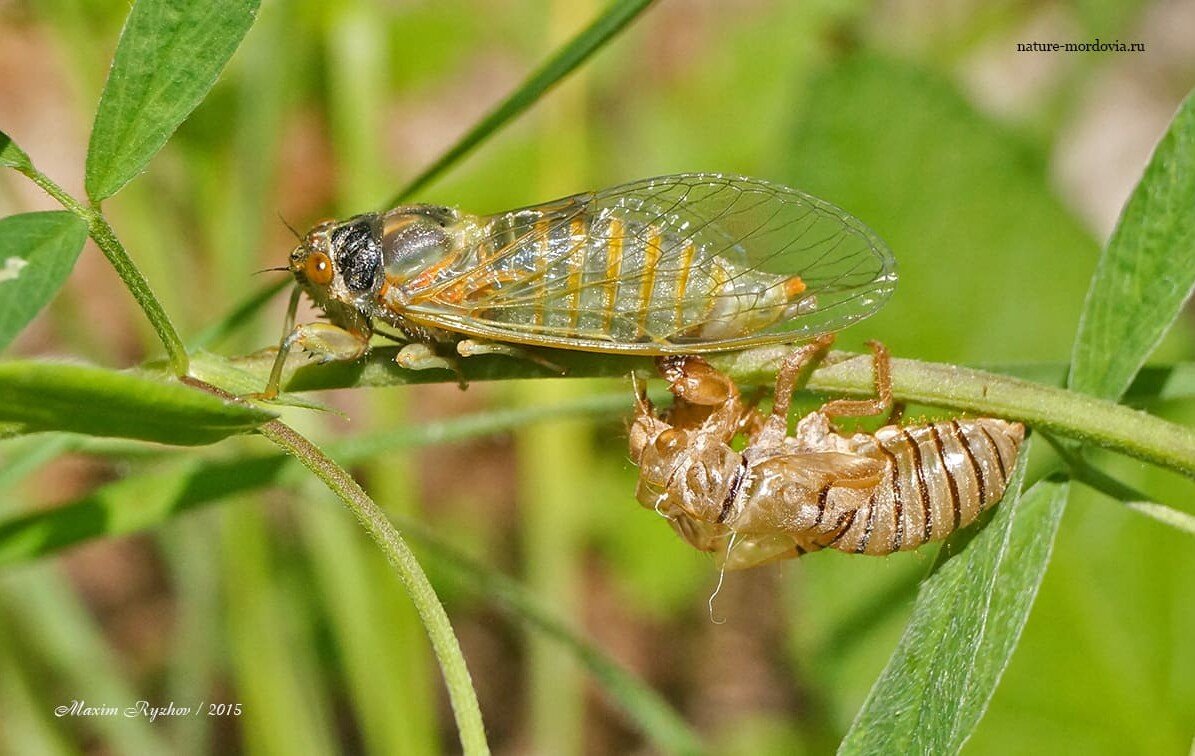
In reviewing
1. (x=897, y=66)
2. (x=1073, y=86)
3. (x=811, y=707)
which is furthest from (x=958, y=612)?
(x=1073, y=86)

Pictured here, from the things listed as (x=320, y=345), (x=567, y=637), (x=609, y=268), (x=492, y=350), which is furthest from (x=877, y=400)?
(x=567, y=637)

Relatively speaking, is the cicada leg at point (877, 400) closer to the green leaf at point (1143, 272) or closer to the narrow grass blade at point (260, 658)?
the green leaf at point (1143, 272)

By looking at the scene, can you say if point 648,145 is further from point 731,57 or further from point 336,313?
point 336,313

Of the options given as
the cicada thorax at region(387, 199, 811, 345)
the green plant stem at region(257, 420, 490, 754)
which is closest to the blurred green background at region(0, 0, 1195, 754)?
the cicada thorax at region(387, 199, 811, 345)

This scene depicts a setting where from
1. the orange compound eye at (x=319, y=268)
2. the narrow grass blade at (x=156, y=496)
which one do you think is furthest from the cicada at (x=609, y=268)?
the narrow grass blade at (x=156, y=496)

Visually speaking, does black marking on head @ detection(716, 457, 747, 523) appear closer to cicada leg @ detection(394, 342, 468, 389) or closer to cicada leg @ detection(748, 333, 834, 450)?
cicada leg @ detection(748, 333, 834, 450)

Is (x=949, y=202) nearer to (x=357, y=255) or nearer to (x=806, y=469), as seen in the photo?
(x=806, y=469)
